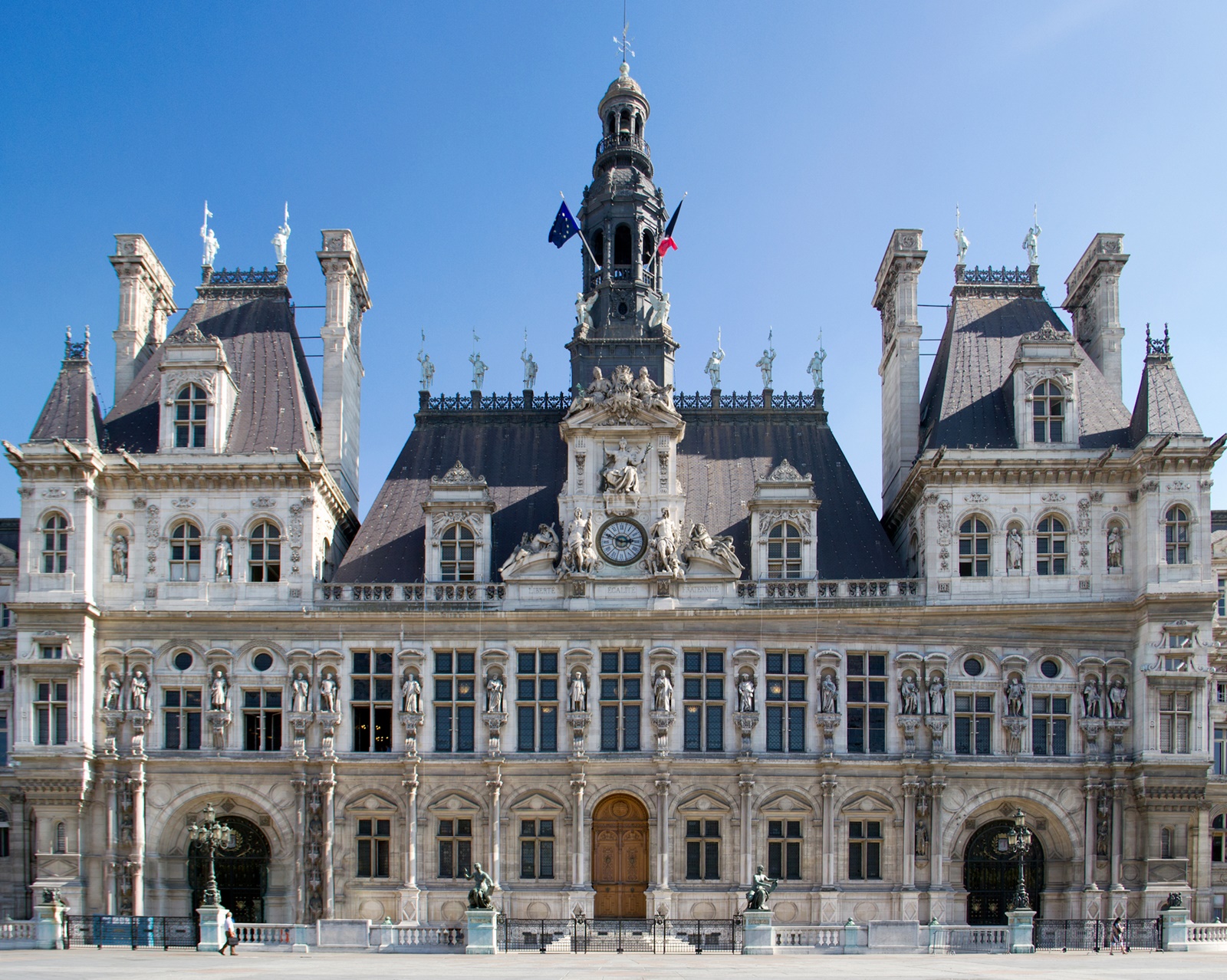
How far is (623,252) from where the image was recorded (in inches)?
2340

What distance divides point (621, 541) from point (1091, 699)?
661 inches

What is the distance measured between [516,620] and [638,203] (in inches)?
706

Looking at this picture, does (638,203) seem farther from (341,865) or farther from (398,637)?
(341,865)

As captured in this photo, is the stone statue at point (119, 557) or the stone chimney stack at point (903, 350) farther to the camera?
the stone chimney stack at point (903, 350)

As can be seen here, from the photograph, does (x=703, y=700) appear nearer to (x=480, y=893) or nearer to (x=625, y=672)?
(x=625, y=672)

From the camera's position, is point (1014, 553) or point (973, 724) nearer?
point (973, 724)

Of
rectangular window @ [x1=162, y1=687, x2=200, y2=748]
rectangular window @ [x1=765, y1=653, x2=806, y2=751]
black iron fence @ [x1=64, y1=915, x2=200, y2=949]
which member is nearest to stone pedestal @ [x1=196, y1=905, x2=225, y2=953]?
black iron fence @ [x1=64, y1=915, x2=200, y2=949]

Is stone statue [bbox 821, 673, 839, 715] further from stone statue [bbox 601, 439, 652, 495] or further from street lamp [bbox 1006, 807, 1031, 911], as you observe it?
stone statue [bbox 601, 439, 652, 495]

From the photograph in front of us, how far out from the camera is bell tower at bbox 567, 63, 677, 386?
5703cm

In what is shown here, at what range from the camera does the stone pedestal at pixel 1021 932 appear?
43656 mm

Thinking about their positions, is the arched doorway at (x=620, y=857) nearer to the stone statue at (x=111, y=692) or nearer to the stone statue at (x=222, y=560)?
the stone statue at (x=222, y=560)

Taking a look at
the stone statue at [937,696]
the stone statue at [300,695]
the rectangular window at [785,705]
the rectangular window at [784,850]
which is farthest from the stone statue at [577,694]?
the stone statue at [937,696]

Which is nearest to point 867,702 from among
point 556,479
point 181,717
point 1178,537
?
point 1178,537

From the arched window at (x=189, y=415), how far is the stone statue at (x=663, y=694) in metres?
18.3
